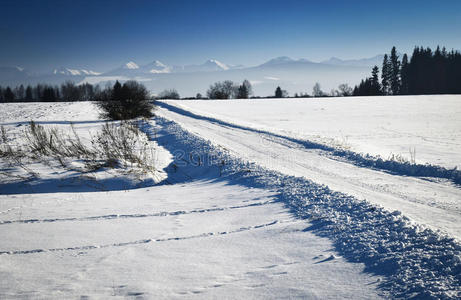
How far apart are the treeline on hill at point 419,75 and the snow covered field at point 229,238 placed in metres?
82.8

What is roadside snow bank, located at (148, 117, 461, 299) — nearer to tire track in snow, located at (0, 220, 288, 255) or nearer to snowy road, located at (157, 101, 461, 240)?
snowy road, located at (157, 101, 461, 240)

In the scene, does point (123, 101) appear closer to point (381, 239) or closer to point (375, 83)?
point (381, 239)

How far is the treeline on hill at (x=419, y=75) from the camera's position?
242ft

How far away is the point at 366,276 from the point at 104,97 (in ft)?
82.3

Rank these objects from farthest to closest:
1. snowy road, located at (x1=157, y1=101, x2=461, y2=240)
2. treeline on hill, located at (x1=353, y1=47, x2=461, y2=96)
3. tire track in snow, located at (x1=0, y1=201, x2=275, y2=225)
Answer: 1. treeline on hill, located at (x1=353, y1=47, x2=461, y2=96)
2. snowy road, located at (x1=157, y1=101, x2=461, y2=240)
3. tire track in snow, located at (x1=0, y1=201, x2=275, y2=225)

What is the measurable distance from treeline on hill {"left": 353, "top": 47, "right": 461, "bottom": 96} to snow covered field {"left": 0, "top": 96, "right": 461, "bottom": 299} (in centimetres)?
8279

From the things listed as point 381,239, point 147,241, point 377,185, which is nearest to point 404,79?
point 377,185

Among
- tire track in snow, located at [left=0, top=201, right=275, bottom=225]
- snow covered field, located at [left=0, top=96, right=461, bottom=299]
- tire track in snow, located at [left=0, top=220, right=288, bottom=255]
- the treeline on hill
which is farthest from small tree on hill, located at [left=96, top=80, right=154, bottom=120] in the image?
the treeline on hill

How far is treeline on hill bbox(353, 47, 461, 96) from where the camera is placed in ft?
242

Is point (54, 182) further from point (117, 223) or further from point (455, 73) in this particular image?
point (455, 73)

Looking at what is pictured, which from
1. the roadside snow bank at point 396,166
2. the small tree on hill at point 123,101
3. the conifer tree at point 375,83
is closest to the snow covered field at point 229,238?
the roadside snow bank at point 396,166

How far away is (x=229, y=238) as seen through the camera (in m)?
3.37

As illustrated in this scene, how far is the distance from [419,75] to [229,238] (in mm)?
95456

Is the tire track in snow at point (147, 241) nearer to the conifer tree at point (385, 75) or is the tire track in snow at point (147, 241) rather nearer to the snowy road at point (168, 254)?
the snowy road at point (168, 254)
